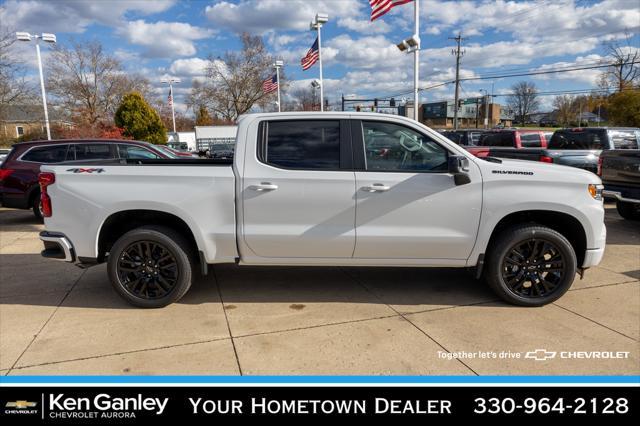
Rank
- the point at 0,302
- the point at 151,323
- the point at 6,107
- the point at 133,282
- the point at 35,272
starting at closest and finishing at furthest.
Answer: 1. the point at 151,323
2. the point at 133,282
3. the point at 0,302
4. the point at 35,272
5. the point at 6,107

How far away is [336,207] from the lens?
3.88 m

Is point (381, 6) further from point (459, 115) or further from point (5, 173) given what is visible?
point (459, 115)

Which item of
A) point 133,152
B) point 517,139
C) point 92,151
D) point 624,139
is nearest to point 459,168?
point 133,152

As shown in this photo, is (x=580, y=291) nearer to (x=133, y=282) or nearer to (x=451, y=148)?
(x=451, y=148)

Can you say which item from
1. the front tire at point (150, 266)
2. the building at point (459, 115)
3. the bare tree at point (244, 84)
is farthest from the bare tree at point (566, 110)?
the front tire at point (150, 266)

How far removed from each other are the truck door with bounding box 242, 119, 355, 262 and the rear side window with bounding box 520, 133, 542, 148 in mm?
10906

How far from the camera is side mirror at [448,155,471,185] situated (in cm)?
371

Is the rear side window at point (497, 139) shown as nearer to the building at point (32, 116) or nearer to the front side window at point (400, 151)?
the front side window at point (400, 151)

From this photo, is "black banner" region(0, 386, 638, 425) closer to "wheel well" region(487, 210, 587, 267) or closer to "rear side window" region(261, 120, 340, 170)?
"wheel well" region(487, 210, 587, 267)

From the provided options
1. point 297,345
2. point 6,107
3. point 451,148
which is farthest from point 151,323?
point 6,107

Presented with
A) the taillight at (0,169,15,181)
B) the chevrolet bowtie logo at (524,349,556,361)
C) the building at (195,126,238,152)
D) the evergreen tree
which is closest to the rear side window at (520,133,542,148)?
the chevrolet bowtie logo at (524,349,556,361)

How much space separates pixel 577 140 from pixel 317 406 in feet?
36.0

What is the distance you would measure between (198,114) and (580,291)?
68.8 metres

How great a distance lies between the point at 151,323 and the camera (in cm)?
385
